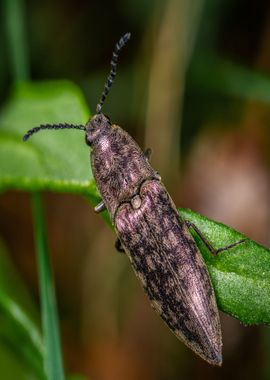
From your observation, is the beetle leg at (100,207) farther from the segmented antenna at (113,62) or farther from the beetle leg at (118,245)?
the segmented antenna at (113,62)

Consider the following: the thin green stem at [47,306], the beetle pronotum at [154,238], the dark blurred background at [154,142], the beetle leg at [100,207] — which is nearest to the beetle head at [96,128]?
the beetle pronotum at [154,238]

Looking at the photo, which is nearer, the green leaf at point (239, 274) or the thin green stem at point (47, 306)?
the green leaf at point (239, 274)

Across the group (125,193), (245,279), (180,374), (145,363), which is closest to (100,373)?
(145,363)

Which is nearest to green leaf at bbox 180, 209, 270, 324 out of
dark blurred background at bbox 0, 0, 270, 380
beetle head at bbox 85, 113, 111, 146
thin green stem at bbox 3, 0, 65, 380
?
beetle head at bbox 85, 113, 111, 146

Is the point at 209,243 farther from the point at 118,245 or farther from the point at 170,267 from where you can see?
the point at 118,245

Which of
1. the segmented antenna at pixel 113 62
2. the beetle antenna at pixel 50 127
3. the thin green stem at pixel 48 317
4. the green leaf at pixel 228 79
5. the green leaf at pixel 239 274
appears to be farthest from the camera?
the green leaf at pixel 228 79

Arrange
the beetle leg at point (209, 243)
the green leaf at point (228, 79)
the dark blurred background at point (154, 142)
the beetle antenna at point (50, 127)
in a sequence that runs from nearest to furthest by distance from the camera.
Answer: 1. the beetle leg at point (209, 243)
2. the beetle antenna at point (50, 127)
3. the green leaf at point (228, 79)
4. the dark blurred background at point (154, 142)
